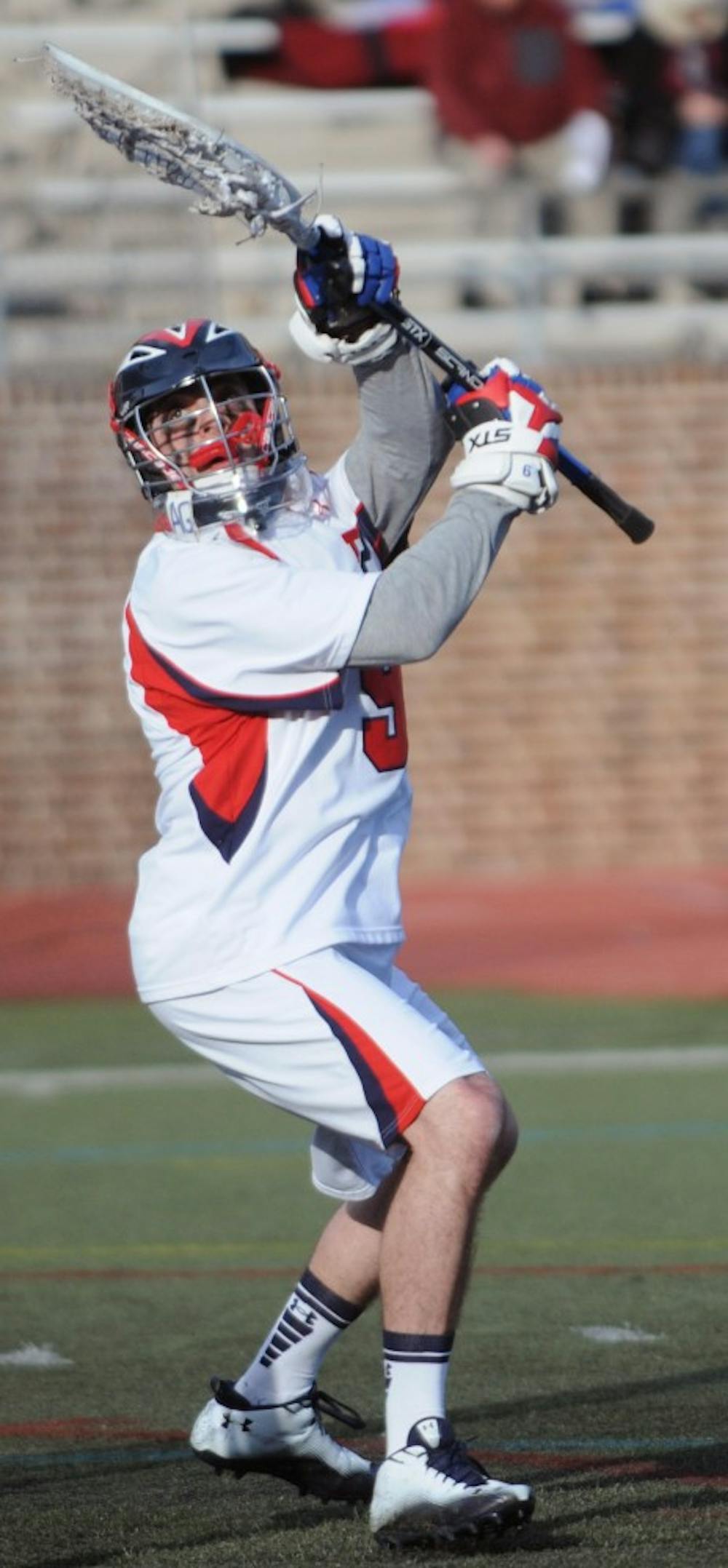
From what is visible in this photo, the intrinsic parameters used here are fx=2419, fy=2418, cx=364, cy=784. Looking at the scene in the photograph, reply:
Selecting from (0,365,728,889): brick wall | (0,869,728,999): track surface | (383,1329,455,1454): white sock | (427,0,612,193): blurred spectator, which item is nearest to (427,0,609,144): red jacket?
(427,0,612,193): blurred spectator

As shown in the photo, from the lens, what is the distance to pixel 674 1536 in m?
3.63

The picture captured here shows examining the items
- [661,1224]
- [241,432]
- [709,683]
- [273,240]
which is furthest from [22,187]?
[241,432]

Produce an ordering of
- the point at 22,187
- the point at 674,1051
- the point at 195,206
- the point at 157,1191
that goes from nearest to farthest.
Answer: the point at 195,206 < the point at 157,1191 < the point at 674,1051 < the point at 22,187

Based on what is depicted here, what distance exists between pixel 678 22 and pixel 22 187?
12.4ft

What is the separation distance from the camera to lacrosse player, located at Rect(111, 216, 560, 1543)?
12.2 ft

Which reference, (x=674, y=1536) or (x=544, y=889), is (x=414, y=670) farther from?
(x=674, y=1536)

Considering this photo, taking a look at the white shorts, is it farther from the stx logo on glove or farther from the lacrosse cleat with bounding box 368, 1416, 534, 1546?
the stx logo on glove

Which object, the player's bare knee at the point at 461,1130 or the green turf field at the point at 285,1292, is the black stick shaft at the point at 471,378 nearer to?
the player's bare knee at the point at 461,1130

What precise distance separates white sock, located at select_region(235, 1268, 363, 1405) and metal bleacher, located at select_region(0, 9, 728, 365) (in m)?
9.04

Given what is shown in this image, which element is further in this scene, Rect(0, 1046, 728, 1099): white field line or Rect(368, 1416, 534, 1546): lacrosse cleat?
Rect(0, 1046, 728, 1099): white field line

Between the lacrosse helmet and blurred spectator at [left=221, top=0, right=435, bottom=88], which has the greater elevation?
blurred spectator at [left=221, top=0, right=435, bottom=88]

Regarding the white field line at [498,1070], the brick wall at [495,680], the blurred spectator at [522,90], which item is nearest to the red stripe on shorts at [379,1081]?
the white field line at [498,1070]

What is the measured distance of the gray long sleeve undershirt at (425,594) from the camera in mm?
3723

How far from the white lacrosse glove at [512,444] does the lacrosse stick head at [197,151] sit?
0.48m
